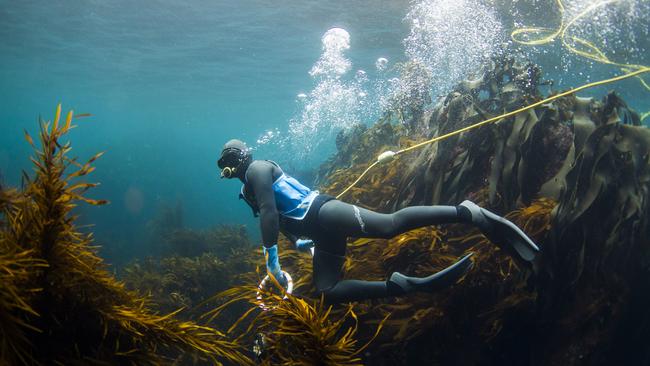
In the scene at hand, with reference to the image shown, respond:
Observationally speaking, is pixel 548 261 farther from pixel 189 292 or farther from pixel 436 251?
pixel 189 292

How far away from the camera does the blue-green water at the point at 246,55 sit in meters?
12.3

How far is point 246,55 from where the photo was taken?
79.2 feet

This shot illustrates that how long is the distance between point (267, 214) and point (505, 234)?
226cm

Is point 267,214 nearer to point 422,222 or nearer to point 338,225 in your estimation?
point 338,225

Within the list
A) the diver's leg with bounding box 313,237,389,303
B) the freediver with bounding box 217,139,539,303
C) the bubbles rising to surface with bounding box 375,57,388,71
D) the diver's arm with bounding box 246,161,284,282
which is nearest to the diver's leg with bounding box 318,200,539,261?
the freediver with bounding box 217,139,539,303

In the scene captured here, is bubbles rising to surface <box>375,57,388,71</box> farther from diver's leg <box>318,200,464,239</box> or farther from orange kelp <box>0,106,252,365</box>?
orange kelp <box>0,106,252,365</box>

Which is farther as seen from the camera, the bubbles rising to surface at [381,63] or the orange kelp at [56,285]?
the bubbles rising to surface at [381,63]

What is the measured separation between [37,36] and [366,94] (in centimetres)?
2703

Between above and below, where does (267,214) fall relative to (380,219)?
above

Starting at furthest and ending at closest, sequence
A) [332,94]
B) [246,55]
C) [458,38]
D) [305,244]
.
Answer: [332,94], [246,55], [458,38], [305,244]

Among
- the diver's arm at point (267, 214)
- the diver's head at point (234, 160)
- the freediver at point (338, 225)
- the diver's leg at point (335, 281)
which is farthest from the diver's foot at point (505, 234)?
the diver's head at point (234, 160)

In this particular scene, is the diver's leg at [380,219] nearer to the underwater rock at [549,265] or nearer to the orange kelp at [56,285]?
the underwater rock at [549,265]

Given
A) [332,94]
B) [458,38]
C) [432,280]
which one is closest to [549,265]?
[432,280]

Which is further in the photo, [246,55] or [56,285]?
[246,55]
